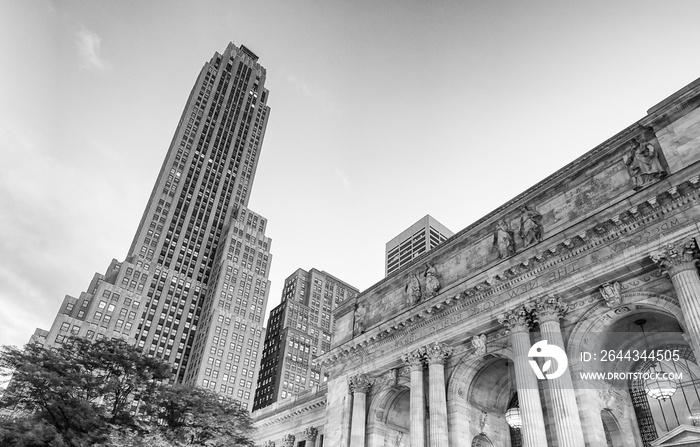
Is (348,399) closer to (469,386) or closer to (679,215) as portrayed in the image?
(469,386)

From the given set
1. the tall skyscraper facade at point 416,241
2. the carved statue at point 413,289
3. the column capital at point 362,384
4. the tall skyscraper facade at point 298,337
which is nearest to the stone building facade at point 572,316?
the carved statue at point 413,289

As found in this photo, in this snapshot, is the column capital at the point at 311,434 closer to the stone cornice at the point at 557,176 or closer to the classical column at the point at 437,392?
the classical column at the point at 437,392

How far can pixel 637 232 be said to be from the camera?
20984 millimetres

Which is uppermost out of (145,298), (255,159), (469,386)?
(255,159)

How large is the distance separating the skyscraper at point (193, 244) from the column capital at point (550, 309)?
322 feet

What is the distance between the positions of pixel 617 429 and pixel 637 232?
957cm

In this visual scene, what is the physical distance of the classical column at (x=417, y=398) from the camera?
87.2 ft

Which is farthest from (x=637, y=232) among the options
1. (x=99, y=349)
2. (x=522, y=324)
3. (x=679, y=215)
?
(x=99, y=349)

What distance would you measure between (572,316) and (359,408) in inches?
637

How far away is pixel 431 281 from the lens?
3086 cm

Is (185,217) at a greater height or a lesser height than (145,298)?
greater

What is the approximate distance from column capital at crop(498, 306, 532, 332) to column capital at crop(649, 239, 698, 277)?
6683 millimetres

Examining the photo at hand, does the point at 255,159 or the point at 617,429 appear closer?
the point at 617,429

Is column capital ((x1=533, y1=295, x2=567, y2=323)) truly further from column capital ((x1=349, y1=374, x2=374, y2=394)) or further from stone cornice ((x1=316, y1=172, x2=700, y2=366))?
column capital ((x1=349, y1=374, x2=374, y2=394))
